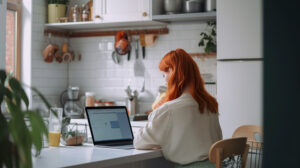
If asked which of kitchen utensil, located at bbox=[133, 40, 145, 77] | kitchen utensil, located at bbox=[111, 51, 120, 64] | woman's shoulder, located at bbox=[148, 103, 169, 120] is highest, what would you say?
kitchen utensil, located at bbox=[111, 51, 120, 64]

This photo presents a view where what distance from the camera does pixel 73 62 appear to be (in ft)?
18.2

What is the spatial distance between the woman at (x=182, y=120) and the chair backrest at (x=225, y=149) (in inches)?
9.9

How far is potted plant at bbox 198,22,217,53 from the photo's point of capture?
15.1 ft

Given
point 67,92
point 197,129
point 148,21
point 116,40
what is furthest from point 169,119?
point 67,92

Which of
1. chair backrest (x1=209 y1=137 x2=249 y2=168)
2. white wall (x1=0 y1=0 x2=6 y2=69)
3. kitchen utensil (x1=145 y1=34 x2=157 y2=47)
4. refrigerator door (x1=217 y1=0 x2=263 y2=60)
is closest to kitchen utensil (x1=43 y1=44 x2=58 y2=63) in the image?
white wall (x1=0 y1=0 x2=6 y2=69)

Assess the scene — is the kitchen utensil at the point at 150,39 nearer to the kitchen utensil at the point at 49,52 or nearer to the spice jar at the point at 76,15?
the spice jar at the point at 76,15

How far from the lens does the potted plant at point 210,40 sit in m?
4.59

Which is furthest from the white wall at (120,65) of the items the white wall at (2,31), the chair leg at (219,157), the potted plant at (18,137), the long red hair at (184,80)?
the potted plant at (18,137)

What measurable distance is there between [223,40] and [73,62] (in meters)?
2.33

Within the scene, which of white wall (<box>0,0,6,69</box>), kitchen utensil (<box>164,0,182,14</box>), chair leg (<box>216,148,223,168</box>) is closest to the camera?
chair leg (<box>216,148,223,168</box>)

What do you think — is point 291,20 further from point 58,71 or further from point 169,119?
point 58,71

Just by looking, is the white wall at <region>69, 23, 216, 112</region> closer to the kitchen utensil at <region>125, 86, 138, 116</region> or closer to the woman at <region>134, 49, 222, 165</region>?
the kitchen utensil at <region>125, 86, 138, 116</region>

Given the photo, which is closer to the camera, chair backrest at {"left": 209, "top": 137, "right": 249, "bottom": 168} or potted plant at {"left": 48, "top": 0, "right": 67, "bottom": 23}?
chair backrest at {"left": 209, "top": 137, "right": 249, "bottom": 168}

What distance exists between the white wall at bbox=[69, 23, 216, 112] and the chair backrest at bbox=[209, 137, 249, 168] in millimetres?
2237
